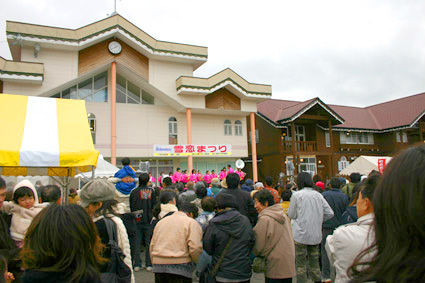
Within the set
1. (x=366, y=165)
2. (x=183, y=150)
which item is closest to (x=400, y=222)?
(x=366, y=165)

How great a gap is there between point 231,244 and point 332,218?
9.62 ft

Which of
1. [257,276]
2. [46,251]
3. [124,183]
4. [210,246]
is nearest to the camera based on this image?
[46,251]

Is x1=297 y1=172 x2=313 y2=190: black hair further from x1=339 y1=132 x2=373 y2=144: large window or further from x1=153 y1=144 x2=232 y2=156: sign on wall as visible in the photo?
x1=339 y1=132 x2=373 y2=144: large window

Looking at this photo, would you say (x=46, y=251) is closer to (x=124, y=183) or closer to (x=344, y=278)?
(x=344, y=278)

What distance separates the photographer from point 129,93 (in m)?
21.0

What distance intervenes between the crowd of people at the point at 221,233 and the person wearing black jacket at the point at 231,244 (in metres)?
0.01

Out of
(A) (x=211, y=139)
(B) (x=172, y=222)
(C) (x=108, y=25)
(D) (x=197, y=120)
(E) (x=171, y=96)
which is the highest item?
(C) (x=108, y=25)

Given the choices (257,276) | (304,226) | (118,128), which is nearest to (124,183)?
→ (257,276)

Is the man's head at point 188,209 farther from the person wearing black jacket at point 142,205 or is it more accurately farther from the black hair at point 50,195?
the person wearing black jacket at point 142,205

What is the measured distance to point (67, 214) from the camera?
1.80 m

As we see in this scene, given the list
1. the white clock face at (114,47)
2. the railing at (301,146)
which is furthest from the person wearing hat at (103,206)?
the railing at (301,146)

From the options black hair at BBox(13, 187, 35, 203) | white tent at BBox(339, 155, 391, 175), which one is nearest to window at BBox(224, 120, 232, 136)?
white tent at BBox(339, 155, 391, 175)

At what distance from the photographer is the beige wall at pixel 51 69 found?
16547 mm

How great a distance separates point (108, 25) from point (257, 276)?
17195 millimetres
